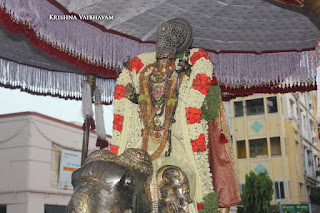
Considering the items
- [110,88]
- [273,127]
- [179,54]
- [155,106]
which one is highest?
[273,127]

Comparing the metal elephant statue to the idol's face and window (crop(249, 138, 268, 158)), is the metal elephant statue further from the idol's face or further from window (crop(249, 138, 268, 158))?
window (crop(249, 138, 268, 158))

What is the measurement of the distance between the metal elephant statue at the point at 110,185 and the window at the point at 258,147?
24.4 m

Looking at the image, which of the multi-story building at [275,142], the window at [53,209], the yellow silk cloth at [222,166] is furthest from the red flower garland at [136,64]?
the multi-story building at [275,142]

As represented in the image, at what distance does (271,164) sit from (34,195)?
17214 mm

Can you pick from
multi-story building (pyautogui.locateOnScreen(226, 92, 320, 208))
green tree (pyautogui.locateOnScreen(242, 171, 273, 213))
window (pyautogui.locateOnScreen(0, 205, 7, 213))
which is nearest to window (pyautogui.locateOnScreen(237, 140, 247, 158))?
multi-story building (pyautogui.locateOnScreen(226, 92, 320, 208))

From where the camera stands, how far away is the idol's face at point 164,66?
131 inches

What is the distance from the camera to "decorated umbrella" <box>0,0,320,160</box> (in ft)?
12.7

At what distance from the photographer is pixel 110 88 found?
595 centimetres

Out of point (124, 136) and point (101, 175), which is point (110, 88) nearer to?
point (124, 136)

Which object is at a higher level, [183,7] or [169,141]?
[183,7]

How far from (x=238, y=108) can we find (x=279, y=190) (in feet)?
20.5

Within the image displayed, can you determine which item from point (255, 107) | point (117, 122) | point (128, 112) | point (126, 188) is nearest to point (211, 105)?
point (128, 112)

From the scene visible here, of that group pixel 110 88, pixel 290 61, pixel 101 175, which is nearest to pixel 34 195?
pixel 110 88

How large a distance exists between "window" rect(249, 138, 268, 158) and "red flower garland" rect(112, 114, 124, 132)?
23256mm
